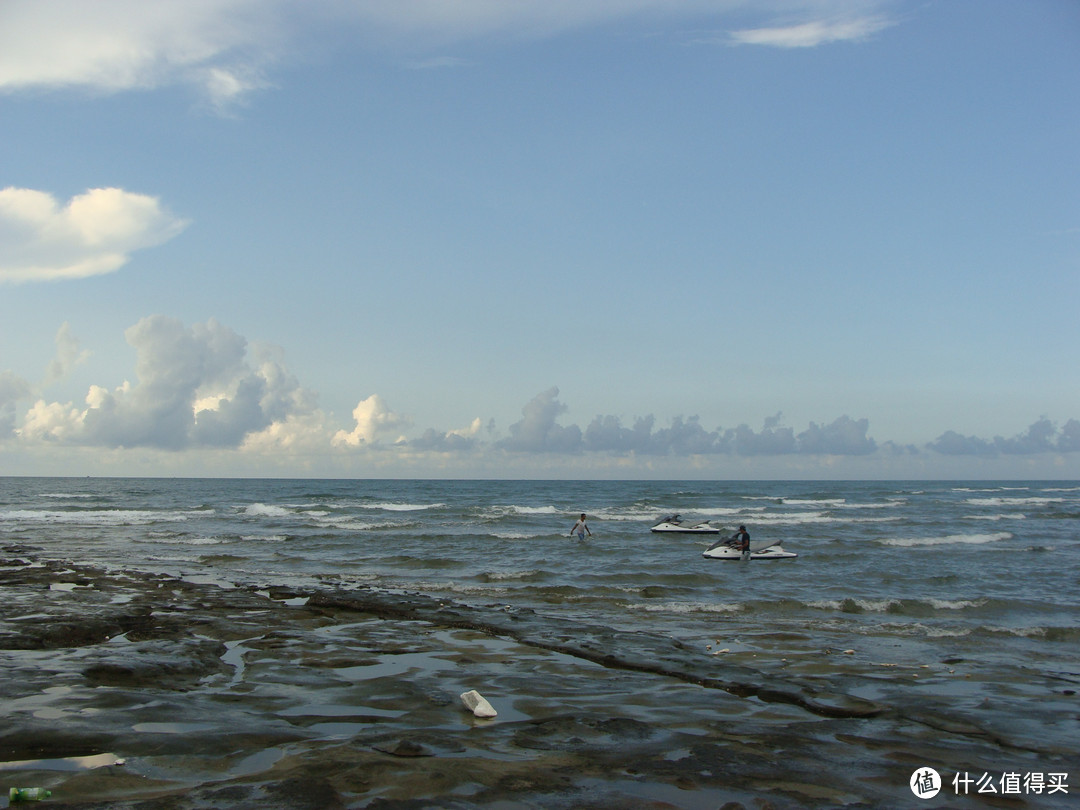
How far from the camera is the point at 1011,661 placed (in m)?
11.9

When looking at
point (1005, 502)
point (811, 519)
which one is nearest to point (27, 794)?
point (811, 519)

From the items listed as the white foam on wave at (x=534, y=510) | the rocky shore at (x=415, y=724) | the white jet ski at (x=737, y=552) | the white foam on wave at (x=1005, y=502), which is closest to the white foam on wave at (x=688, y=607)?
the rocky shore at (x=415, y=724)

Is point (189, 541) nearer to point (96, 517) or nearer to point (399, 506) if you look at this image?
point (96, 517)

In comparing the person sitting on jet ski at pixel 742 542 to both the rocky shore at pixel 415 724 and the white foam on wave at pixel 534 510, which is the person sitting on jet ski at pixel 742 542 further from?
the white foam on wave at pixel 534 510

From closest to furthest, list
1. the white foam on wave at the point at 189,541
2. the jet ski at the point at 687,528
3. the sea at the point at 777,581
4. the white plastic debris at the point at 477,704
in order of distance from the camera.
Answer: the white plastic debris at the point at 477,704 < the sea at the point at 777,581 < the white foam on wave at the point at 189,541 < the jet ski at the point at 687,528

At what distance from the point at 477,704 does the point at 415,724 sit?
81cm

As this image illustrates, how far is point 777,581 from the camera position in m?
21.4

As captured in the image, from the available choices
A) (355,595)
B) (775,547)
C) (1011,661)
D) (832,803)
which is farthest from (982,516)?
(832,803)

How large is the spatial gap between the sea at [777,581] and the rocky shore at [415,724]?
1.51 metres

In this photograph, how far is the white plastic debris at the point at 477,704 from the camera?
7.84 meters

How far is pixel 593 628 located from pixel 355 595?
6252 millimetres

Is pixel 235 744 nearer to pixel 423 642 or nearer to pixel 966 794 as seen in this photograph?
pixel 423 642

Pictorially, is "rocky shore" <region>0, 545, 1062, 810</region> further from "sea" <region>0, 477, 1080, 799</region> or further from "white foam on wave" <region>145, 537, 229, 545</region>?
"white foam on wave" <region>145, 537, 229, 545</region>

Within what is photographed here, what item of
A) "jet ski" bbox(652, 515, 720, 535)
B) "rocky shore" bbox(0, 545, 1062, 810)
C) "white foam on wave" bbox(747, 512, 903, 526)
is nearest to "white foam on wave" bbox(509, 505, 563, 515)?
"white foam on wave" bbox(747, 512, 903, 526)
